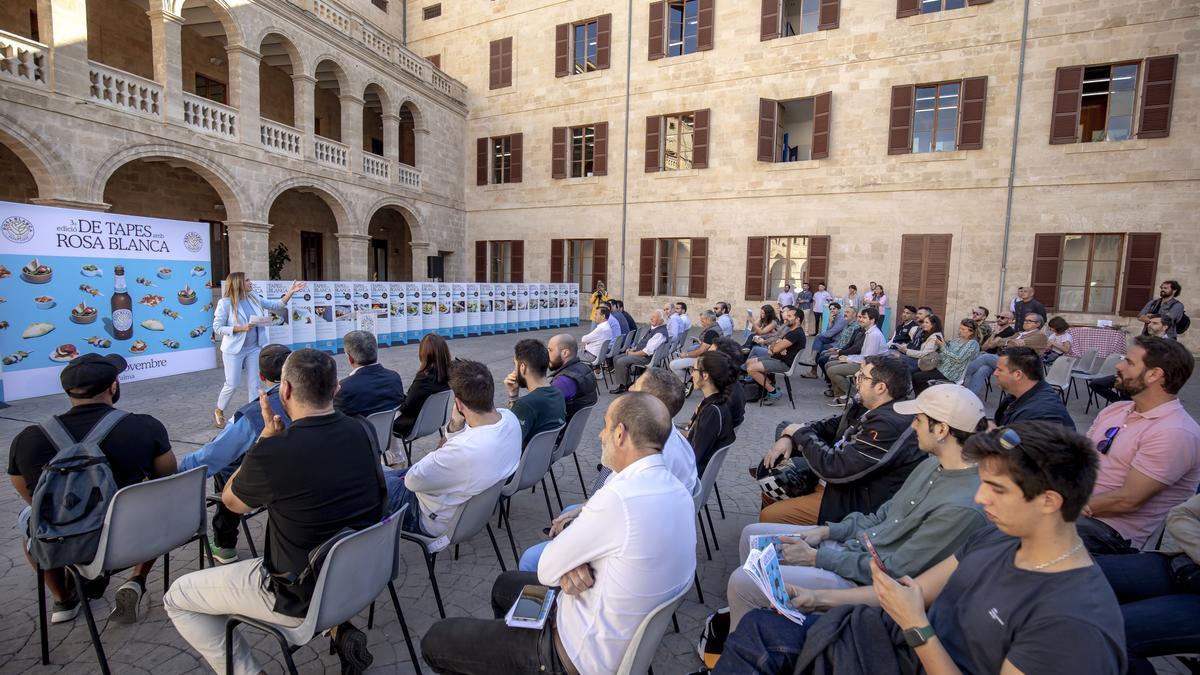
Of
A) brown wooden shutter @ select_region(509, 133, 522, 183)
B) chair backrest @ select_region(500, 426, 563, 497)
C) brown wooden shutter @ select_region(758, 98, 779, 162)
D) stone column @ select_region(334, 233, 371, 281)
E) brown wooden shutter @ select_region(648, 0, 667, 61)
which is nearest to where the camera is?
chair backrest @ select_region(500, 426, 563, 497)

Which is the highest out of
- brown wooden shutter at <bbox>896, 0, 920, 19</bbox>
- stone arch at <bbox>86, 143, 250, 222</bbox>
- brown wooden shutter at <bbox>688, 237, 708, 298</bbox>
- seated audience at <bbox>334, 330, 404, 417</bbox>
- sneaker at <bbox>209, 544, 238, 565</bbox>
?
brown wooden shutter at <bbox>896, 0, 920, 19</bbox>

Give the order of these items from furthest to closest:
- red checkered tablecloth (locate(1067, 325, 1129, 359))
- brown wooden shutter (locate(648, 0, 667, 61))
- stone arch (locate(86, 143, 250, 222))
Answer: brown wooden shutter (locate(648, 0, 667, 61)) < red checkered tablecloth (locate(1067, 325, 1129, 359)) < stone arch (locate(86, 143, 250, 222))

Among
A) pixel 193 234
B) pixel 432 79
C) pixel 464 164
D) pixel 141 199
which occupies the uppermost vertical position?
pixel 432 79

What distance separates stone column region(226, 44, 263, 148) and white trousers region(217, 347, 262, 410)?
8.96 m

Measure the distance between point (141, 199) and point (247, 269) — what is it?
3.35 m

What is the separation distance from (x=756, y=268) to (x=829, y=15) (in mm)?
6532

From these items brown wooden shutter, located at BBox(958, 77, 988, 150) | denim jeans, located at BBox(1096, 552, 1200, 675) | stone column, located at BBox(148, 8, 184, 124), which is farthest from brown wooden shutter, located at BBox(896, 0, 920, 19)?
stone column, located at BBox(148, 8, 184, 124)

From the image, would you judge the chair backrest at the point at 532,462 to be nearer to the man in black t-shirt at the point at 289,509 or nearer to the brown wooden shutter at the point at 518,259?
the man in black t-shirt at the point at 289,509

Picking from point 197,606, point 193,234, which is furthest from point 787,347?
point 193,234

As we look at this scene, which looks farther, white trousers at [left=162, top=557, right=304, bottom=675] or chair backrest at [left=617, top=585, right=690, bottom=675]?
white trousers at [left=162, top=557, right=304, bottom=675]

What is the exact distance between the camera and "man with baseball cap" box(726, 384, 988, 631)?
203 cm

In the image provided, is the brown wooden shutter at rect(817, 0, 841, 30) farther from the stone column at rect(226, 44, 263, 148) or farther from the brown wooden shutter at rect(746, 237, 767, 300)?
the stone column at rect(226, 44, 263, 148)

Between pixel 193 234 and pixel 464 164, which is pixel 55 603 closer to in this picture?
pixel 193 234

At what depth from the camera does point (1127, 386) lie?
111 inches
